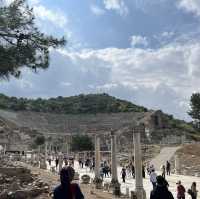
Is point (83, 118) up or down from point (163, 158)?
up

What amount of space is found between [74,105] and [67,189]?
16711 centimetres

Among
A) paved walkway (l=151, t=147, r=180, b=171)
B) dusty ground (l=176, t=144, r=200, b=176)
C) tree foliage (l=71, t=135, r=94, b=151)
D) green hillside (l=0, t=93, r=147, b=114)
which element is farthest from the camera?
green hillside (l=0, t=93, r=147, b=114)

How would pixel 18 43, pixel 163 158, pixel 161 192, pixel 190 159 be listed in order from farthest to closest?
pixel 163 158, pixel 190 159, pixel 18 43, pixel 161 192

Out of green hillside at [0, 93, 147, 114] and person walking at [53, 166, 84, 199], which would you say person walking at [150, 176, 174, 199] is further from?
green hillside at [0, 93, 147, 114]

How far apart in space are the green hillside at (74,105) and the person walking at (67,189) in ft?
495

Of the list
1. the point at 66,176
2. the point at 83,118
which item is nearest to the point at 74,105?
the point at 83,118

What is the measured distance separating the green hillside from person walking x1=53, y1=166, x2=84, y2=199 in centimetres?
15092

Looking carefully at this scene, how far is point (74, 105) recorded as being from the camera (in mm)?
173250

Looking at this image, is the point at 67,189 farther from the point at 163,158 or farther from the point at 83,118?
the point at 83,118

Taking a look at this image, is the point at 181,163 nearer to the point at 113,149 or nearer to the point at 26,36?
the point at 113,149

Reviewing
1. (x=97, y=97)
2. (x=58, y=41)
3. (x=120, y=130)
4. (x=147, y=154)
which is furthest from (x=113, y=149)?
(x=97, y=97)

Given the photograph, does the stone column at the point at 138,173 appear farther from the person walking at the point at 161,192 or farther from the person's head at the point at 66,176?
the person's head at the point at 66,176

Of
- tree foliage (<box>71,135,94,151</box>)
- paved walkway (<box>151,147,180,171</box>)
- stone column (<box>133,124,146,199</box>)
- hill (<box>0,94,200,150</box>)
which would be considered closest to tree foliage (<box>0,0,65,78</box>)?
stone column (<box>133,124,146,199</box>)

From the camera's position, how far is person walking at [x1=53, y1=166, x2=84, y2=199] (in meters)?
6.33
